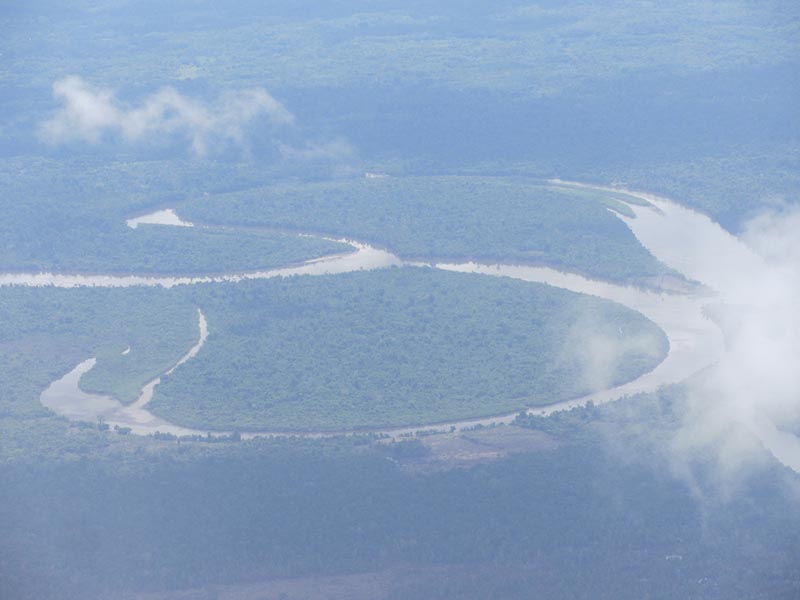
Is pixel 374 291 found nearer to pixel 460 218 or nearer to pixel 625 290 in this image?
pixel 625 290

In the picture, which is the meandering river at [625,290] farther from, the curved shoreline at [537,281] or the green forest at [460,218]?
the green forest at [460,218]

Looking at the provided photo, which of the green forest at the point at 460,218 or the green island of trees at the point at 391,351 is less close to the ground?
the green forest at the point at 460,218

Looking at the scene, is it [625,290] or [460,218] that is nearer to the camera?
[625,290]

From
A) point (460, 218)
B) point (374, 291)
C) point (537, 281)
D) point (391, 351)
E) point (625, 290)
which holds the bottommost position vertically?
point (391, 351)

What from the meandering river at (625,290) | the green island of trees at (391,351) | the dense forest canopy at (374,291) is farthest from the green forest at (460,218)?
the green island of trees at (391,351)

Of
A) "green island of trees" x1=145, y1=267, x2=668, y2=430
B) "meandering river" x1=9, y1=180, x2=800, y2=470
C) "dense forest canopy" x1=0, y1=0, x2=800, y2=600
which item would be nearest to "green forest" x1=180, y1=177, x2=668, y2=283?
"dense forest canopy" x1=0, y1=0, x2=800, y2=600

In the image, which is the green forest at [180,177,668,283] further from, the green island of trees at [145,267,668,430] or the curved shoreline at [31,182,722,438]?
the green island of trees at [145,267,668,430]

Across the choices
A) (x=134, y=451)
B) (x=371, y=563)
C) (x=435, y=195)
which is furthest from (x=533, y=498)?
(x=435, y=195)

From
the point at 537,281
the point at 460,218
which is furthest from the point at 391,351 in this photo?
the point at 460,218
